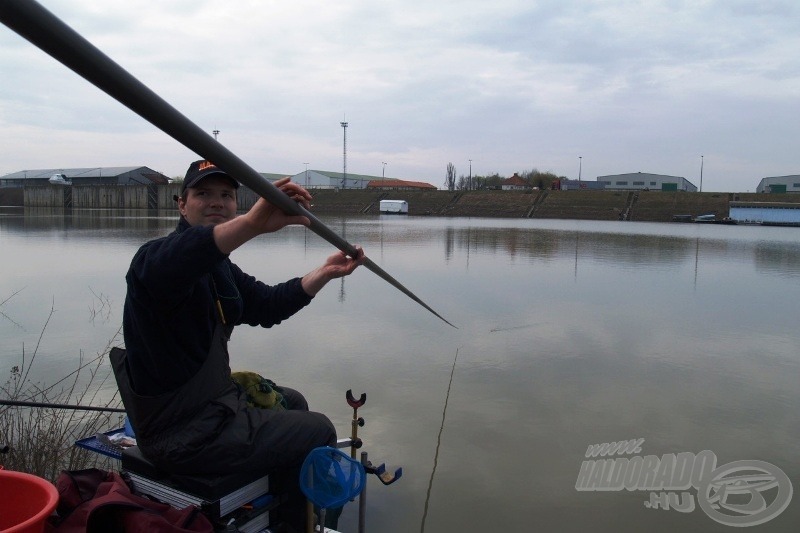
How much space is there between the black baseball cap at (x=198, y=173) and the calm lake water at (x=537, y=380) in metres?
2.17

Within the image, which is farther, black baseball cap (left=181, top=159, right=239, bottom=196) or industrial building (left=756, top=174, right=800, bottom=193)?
industrial building (left=756, top=174, right=800, bottom=193)

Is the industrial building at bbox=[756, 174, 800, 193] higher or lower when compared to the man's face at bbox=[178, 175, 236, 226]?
higher

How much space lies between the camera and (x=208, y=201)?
2338 mm

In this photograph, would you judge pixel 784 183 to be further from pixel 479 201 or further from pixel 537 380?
pixel 537 380

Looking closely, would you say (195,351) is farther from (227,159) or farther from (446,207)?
(446,207)

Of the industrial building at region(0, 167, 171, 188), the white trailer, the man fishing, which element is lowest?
the man fishing

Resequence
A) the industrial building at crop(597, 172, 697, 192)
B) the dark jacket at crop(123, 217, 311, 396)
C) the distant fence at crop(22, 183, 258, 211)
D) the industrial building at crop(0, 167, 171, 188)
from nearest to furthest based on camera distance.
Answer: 1. the dark jacket at crop(123, 217, 311, 396)
2. the distant fence at crop(22, 183, 258, 211)
3. the industrial building at crop(0, 167, 171, 188)
4. the industrial building at crop(597, 172, 697, 192)

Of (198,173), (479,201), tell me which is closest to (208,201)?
(198,173)

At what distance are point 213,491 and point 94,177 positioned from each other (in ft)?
298

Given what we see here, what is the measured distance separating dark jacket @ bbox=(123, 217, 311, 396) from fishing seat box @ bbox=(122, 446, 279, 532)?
374 millimetres

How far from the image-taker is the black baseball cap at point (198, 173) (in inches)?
90.2

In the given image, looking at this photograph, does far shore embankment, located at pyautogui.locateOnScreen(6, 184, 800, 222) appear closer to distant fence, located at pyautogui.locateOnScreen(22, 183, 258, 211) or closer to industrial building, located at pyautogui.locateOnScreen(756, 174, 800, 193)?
distant fence, located at pyautogui.locateOnScreen(22, 183, 258, 211)

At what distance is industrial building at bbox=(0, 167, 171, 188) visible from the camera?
79312mm

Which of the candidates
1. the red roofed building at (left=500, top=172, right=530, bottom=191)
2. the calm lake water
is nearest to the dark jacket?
the calm lake water
